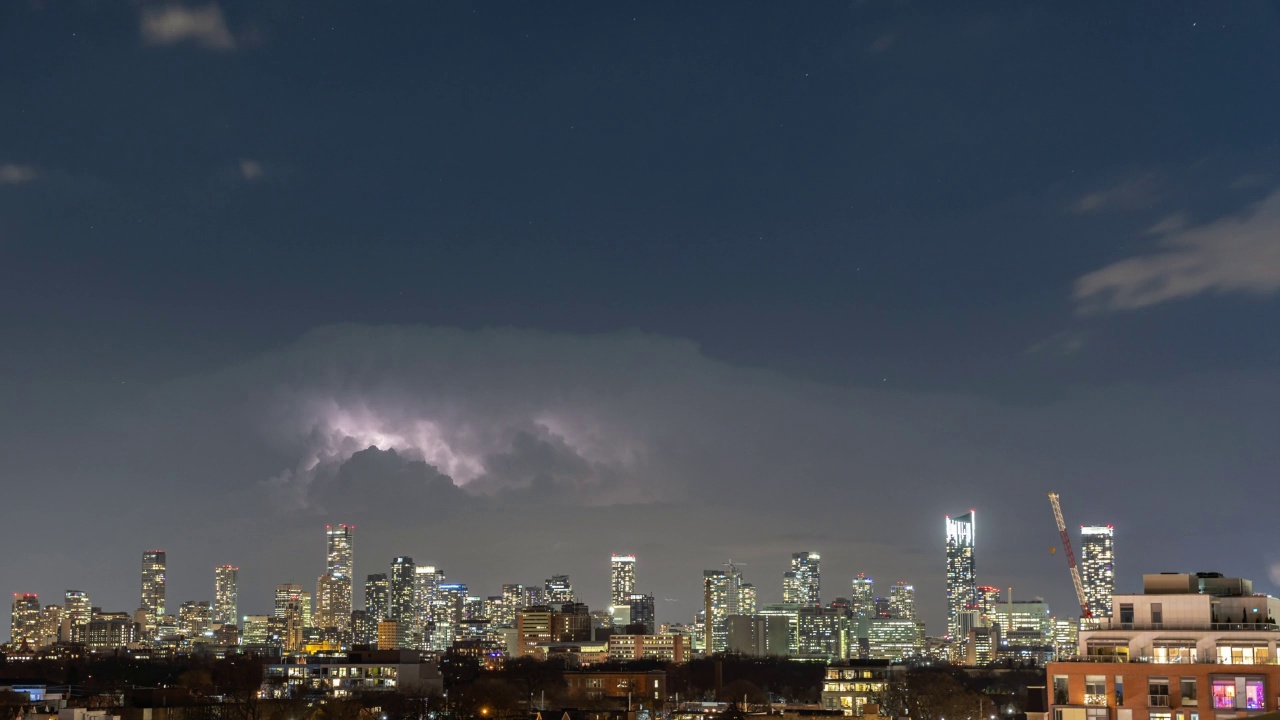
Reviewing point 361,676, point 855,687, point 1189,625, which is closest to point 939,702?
point 855,687

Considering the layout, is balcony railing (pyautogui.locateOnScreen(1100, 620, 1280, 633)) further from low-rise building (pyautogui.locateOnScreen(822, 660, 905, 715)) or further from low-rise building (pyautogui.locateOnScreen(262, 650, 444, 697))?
low-rise building (pyautogui.locateOnScreen(262, 650, 444, 697))

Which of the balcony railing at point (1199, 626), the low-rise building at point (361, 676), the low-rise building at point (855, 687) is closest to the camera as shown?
the balcony railing at point (1199, 626)

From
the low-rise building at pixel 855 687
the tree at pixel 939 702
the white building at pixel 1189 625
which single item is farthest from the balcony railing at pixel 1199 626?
the low-rise building at pixel 855 687

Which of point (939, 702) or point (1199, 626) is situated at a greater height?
point (1199, 626)

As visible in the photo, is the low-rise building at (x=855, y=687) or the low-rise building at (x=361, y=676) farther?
the low-rise building at (x=361, y=676)

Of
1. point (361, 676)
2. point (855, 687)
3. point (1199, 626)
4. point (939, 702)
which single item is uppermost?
point (1199, 626)

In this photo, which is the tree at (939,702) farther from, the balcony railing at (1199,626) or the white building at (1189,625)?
the balcony railing at (1199,626)

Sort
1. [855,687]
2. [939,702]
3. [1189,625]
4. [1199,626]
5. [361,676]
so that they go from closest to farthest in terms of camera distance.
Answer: [1199,626] < [1189,625] < [939,702] < [855,687] < [361,676]

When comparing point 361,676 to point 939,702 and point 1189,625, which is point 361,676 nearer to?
point 939,702

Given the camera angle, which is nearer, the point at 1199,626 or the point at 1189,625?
the point at 1199,626

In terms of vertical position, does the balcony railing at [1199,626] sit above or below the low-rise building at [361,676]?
above

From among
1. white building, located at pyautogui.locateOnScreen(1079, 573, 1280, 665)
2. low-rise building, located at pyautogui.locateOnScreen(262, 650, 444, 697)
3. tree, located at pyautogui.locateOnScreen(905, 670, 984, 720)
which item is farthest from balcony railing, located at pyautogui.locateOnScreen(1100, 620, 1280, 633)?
low-rise building, located at pyautogui.locateOnScreen(262, 650, 444, 697)

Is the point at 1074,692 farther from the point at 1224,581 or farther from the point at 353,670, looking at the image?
the point at 353,670
